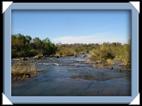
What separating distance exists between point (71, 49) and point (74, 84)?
239 mm

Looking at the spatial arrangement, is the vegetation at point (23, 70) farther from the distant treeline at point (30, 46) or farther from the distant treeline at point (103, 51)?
the distant treeline at point (103, 51)

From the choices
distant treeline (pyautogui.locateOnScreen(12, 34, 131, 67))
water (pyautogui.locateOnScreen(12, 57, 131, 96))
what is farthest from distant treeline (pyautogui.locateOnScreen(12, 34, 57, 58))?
water (pyautogui.locateOnScreen(12, 57, 131, 96))

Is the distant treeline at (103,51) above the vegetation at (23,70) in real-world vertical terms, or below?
above

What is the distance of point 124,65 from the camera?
18.6ft

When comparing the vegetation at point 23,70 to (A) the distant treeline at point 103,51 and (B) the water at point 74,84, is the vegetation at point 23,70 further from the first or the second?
(A) the distant treeline at point 103,51

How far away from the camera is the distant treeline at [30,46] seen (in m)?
5.66

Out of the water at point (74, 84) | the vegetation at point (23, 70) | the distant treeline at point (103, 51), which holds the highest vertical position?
the distant treeline at point (103, 51)

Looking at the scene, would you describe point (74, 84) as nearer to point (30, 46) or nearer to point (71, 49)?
point (71, 49)

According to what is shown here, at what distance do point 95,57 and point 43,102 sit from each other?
1.51 feet

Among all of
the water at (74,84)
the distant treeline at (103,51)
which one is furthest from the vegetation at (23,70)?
the distant treeline at (103,51)

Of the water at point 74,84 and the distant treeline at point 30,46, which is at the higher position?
the distant treeline at point 30,46

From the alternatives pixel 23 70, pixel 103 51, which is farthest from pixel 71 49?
pixel 23 70

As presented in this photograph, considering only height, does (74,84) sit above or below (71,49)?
below

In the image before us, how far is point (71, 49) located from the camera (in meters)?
5.70
